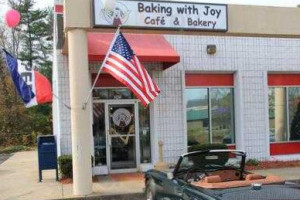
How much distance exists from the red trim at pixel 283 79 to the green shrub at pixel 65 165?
24.3ft

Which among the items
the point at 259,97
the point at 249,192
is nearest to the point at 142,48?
the point at 259,97

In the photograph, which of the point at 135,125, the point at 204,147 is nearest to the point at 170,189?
the point at 204,147

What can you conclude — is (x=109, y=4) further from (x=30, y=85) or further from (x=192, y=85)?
(x=192, y=85)

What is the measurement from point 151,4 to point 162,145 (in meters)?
4.53

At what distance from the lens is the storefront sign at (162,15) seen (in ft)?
35.9

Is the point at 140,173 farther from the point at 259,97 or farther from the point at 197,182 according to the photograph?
the point at 197,182

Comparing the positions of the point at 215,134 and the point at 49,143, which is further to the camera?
the point at 215,134

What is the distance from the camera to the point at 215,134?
51.9ft

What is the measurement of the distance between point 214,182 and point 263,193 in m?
0.95

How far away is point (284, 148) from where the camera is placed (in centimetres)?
1659

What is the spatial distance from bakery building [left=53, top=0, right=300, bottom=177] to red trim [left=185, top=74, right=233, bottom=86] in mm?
32

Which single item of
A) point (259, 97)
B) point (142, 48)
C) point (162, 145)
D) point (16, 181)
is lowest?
point (16, 181)

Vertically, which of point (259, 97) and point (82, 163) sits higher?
point (259, 97)

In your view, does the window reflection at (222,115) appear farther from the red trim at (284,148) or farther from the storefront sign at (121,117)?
the storefront sign at (121,117)
